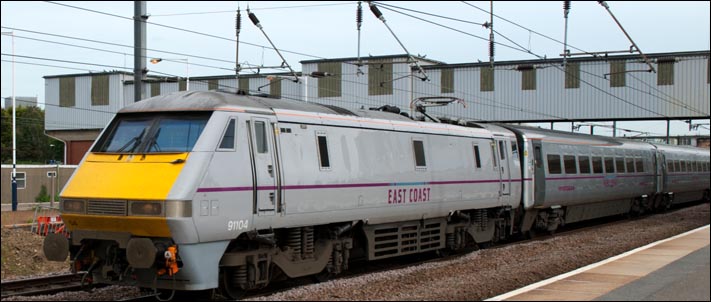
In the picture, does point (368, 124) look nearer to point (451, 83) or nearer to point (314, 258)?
point (314, 258)

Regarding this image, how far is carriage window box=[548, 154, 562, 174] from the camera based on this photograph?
2344cm

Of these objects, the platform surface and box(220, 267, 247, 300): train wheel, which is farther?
box(220, 267, 247, 300): train wheel

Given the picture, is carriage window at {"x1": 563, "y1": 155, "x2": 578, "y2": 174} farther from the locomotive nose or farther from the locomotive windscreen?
the locomotive nose

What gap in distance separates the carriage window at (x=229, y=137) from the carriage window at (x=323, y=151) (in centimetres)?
207

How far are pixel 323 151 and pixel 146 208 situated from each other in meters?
3.67

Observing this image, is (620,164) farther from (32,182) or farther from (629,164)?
(32,182)

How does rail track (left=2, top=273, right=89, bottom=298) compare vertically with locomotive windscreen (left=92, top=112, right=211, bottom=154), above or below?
below

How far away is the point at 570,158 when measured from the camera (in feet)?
82.8

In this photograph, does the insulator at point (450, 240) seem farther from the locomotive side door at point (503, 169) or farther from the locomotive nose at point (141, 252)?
the locomotive nose at point (141, 252)

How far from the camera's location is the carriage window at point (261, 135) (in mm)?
12255

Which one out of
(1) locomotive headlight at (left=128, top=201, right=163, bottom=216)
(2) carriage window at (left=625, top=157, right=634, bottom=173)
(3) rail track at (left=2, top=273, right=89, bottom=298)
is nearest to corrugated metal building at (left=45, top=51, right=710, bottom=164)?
(2) carriage window at (left=625, top=157, right=634, bottom=173)

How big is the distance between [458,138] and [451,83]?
27169 mm

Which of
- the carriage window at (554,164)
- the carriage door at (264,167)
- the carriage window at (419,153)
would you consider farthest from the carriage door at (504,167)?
the carriage door at (264,167)

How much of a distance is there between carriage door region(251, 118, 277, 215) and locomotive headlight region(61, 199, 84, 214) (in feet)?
8.46
